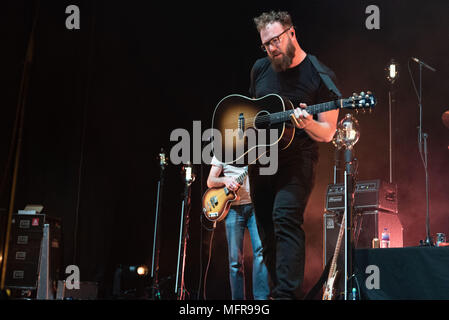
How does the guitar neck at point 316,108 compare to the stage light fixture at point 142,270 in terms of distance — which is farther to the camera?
the stage light fixture at point 142,270

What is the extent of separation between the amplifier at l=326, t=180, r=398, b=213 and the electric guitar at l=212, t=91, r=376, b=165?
6.47ft

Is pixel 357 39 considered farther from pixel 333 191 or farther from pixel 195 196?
pixel 195 196

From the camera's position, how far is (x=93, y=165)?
6047 millimetres

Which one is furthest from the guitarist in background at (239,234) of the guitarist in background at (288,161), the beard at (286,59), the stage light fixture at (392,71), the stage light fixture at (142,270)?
the stage light fixture at (392,71)

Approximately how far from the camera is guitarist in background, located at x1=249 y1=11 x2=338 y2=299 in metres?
2.37

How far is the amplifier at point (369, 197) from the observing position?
4.77 meters

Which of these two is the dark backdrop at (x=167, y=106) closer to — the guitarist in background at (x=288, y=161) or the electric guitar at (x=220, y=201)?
the electric guitar at (x=220, y=201)

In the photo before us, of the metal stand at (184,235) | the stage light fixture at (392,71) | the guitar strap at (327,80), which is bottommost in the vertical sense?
the metal stand at (184,235)

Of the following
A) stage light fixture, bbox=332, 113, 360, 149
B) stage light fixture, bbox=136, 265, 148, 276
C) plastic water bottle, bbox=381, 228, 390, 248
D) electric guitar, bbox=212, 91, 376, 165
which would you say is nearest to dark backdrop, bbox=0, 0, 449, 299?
stage light fixture, bbox=136, 265, 148, 276

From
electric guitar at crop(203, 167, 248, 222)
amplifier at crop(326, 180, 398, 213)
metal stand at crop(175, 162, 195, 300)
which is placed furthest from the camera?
amplifier at crop(326, 180, 398, 213)

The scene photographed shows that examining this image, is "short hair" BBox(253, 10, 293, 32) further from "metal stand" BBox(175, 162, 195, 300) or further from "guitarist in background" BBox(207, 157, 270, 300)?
"metal stand" BBox(175, 162, 195, 300)

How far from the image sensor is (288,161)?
2580 mm

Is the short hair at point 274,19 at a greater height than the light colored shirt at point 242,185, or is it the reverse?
the short hair at point 274,19

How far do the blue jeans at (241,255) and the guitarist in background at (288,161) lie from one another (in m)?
1.35
